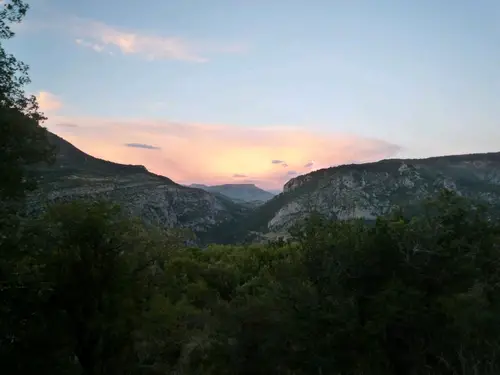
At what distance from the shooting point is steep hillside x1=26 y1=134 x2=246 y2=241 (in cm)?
11762

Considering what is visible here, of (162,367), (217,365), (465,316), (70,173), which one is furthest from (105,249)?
(70,173)

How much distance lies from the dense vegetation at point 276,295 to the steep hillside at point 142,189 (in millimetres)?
93088

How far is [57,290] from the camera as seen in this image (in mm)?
16250

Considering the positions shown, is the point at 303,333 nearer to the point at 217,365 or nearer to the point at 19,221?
the point at 217,365

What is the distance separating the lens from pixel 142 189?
13488cm

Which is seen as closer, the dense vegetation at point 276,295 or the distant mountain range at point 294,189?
the dense vegetation at point 276,295

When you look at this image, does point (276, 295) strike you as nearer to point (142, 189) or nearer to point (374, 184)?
point (142, 189)

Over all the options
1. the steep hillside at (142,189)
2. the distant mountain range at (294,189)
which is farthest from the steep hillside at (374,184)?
Result: the steep hillside at (142,189)

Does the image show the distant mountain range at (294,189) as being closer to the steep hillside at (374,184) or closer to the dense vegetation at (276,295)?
the steep hillside at (374,184)

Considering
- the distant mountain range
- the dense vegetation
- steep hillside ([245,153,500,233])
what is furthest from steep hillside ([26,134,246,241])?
the dense vegetation

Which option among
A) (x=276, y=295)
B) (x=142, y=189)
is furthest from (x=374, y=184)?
(x=276, y=295)

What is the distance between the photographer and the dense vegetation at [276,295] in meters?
14.1

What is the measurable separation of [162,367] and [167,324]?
159 centimetres

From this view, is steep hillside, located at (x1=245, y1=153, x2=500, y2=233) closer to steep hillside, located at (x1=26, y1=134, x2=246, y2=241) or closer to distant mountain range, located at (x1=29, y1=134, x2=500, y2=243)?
distant mountain range, located at (x1=29, y1=134, x2=500, y2=243)
